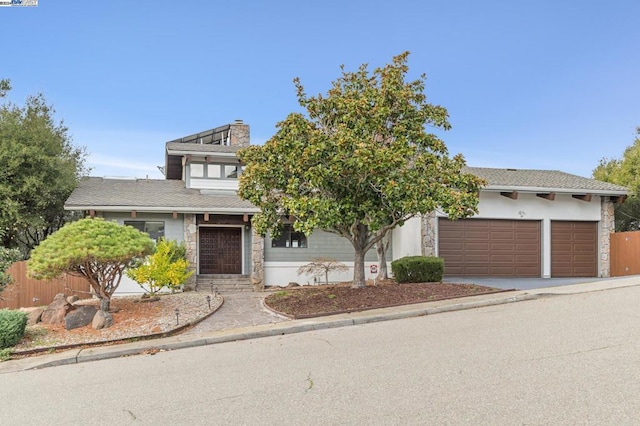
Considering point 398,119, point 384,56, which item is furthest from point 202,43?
point 398,119

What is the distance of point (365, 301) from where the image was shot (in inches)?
413

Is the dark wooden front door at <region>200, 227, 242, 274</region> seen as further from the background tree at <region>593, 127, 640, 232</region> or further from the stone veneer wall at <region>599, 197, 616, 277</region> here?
the background tree at <region>593, 127, 640, 232</region>

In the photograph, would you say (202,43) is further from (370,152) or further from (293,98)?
(370,152)

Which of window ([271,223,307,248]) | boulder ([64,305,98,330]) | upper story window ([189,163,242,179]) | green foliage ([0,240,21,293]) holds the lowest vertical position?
boulder ([64,305,98,330])

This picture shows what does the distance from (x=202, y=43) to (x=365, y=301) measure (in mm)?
10340

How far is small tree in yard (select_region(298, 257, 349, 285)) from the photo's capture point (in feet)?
51.6

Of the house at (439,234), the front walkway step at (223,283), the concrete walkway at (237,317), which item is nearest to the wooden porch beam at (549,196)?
the house at (439,234)

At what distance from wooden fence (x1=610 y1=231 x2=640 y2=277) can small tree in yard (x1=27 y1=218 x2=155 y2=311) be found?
1673 centimetres

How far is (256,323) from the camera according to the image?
9375mm

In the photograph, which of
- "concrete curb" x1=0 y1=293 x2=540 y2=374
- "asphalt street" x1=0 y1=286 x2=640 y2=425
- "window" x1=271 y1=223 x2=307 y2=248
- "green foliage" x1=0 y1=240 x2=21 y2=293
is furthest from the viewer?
"window" x1=271 y1=223 x2=307 y2=248

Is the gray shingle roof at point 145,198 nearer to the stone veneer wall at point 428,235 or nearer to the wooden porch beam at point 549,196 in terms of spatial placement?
the stone veneer wall at point 428,235

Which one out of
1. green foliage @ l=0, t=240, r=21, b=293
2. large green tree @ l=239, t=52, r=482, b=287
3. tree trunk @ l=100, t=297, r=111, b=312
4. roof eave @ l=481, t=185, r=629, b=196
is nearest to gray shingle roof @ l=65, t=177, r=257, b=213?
green foliage @ l=0, t=240, r=21, b=293

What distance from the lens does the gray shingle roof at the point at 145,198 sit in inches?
564

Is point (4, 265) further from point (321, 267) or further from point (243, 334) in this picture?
point (321, 267)
